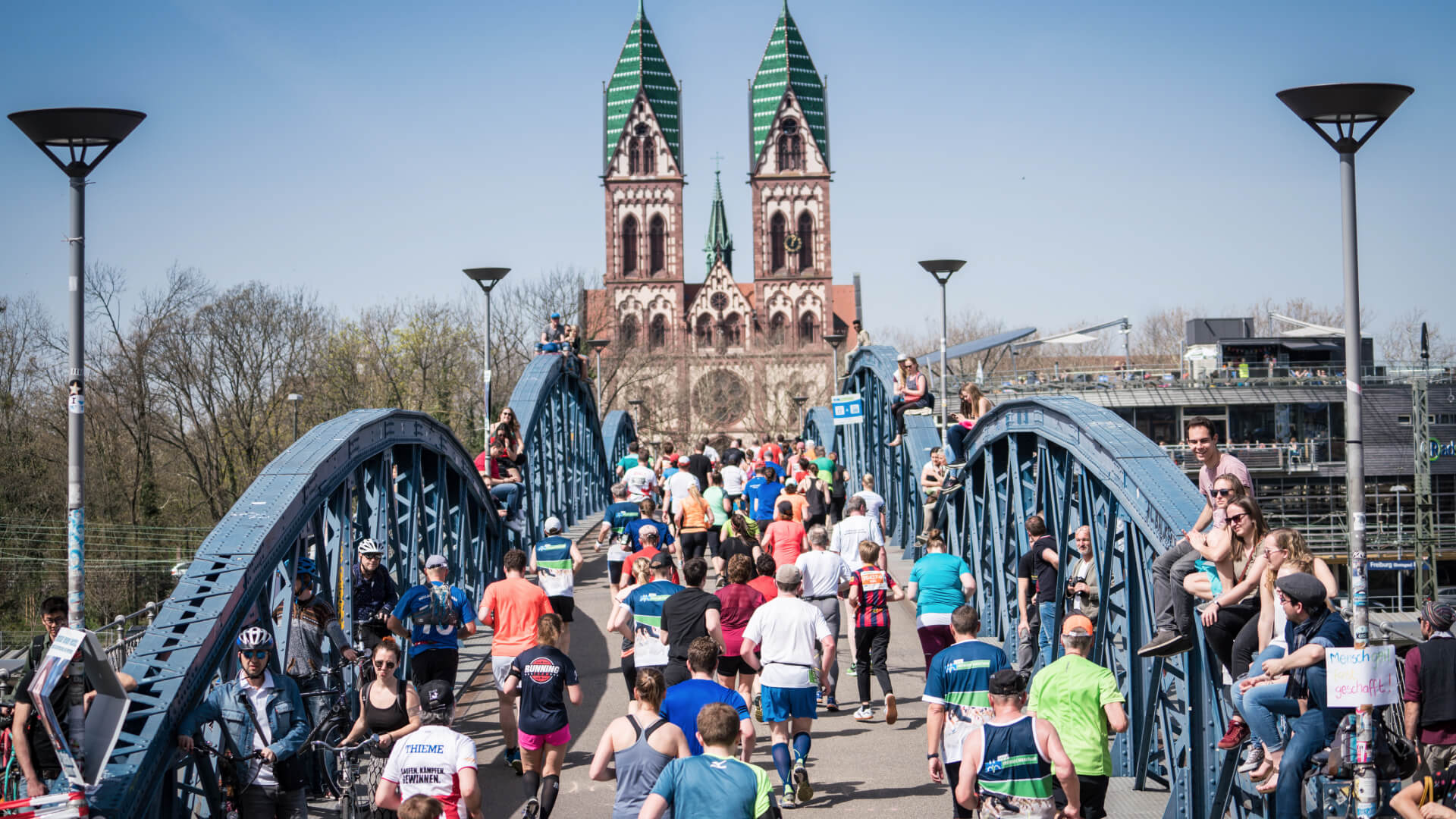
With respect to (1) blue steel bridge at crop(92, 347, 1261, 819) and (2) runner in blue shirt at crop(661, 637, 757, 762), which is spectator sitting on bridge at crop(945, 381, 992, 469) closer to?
(1) blue steel bridge at crop(92, 347, 1261, 819)

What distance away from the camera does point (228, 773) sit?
6.98m

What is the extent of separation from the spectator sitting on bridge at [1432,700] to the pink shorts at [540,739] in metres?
4.64

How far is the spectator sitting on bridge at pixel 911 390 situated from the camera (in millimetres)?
19547

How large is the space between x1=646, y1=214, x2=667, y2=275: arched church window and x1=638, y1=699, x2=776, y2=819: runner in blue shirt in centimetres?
8976

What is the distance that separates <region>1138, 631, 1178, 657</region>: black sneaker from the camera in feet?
24.0

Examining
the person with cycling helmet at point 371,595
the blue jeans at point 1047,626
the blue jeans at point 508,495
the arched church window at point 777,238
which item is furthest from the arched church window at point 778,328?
the person with cycling helmet at point 371,595

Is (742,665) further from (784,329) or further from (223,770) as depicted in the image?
(784,329)

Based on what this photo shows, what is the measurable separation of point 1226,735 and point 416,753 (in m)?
3.96

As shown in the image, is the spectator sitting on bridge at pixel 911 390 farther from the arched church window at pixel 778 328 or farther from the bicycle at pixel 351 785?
the arched church window at pixel 778 328

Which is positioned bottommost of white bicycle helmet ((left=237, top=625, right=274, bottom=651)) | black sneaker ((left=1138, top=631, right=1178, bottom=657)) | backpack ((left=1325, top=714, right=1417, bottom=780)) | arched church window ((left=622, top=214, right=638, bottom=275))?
backpack ((left=1325, top=714, right=1417, bottom=780))

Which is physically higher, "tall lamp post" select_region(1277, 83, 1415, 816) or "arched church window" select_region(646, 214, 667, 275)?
"arched church window" select_region(646, 214, 667, 275)

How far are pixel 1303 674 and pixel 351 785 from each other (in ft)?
15.6

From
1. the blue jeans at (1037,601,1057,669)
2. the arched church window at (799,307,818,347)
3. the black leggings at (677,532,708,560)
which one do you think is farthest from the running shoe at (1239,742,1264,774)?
the arched church window at (799,307,818,347)

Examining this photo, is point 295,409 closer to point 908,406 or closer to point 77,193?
point 908,406
